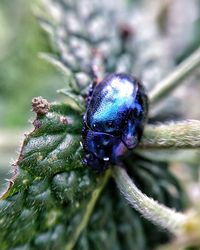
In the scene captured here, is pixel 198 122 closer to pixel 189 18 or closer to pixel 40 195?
pixel 40 195

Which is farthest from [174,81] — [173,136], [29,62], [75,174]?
[29,62]

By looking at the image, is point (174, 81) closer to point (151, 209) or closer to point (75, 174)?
point (75, 174)

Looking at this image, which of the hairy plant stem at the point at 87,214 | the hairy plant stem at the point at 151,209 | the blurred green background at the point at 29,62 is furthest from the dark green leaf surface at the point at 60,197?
the blurred green background at the point at 29,62

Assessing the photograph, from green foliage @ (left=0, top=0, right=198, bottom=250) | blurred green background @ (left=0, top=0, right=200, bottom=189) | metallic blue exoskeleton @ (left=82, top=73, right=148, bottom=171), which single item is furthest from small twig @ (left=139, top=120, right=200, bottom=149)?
blurred green background @ (left=0, top=0, right=200, bottom=189)

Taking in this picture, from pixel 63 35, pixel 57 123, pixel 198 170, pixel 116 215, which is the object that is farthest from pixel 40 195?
pixel 198 170

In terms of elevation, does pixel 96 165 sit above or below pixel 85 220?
above

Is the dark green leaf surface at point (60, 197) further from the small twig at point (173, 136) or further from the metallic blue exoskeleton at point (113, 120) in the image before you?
the small twig at point (173, 136)

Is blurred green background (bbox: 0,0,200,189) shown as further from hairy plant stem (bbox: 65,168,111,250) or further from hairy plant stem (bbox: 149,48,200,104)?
hairy plant stem (bbox: 65,168,111,250)
